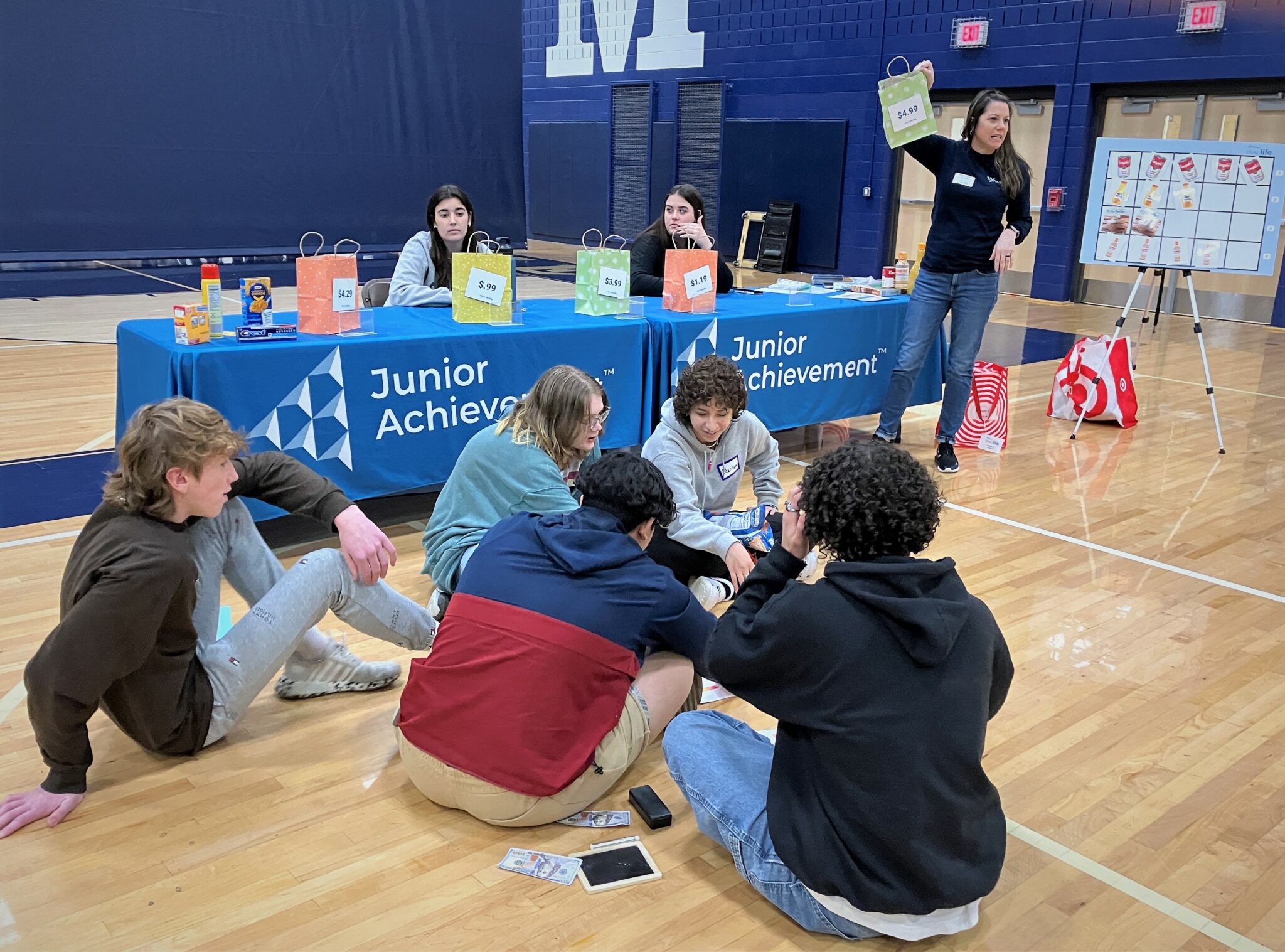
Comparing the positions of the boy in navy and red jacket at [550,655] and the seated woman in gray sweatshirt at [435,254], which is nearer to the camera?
the boy in navy and red jacket at [550,655]

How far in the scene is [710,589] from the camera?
317cm

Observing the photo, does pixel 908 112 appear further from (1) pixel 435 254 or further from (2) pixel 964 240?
(1) pixel 435 254

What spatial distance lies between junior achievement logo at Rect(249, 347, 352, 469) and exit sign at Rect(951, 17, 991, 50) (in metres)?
9.23

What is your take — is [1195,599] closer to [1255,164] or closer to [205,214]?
[1255,164]

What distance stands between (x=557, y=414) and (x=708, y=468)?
2.17 ft

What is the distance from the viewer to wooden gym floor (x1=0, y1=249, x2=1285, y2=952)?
1.81 meters

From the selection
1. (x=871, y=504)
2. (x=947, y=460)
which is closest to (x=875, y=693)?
(x=871, y=504)

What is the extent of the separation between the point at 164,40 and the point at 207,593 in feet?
34.3

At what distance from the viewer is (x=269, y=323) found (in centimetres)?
342

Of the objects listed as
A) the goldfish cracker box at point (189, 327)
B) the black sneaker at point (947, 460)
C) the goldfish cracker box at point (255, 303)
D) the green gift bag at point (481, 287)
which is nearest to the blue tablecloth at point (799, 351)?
the black sneaker at point (947, 460)

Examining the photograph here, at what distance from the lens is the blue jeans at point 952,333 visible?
4688 millimetres

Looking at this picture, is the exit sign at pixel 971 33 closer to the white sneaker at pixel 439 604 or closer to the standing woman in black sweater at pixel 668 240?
the standing woman in black sweater at pixel 668 240

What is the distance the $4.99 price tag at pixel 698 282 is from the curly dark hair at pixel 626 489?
2406 mm

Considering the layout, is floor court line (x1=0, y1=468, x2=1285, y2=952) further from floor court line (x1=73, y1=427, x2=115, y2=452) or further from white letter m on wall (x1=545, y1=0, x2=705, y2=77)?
white letter m on wall (x1=545, y1=0, x2=705, y2=77)
